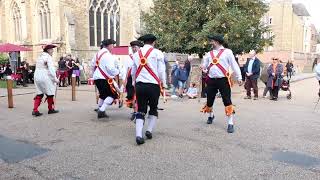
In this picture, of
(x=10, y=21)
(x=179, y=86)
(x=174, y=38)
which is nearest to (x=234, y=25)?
(x=174, y=38)

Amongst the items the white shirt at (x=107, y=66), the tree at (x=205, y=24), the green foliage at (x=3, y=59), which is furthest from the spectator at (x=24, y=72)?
the white shirt at (x=107, y=66)

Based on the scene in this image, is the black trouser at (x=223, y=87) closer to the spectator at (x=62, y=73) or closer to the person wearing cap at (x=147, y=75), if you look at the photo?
the person wearing cap at (x=147, y=75)

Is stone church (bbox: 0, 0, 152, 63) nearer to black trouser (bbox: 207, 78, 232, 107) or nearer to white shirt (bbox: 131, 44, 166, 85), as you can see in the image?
black trouser (bbox: 207, 78, 232, 107)

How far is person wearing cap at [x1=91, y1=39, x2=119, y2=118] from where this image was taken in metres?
7.98

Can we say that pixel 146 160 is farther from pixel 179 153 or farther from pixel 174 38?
pixel 174 38

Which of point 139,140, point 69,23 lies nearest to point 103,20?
point 69,23

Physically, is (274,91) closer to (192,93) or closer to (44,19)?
(192,93)

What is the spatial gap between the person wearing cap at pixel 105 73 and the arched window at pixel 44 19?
72.6ft

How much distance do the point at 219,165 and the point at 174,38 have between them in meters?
14.9

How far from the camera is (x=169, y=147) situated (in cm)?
583

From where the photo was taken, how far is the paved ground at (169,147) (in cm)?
467

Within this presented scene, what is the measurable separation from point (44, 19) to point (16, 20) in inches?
194

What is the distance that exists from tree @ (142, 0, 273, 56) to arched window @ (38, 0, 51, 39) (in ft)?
36.8

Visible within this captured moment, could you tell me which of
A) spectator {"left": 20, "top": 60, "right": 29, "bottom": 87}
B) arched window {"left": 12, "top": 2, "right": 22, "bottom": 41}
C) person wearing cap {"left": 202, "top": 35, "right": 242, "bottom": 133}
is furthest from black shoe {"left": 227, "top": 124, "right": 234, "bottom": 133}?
arched window {"left": 12, "top": 2, "right": 22, "bottom": 41}
